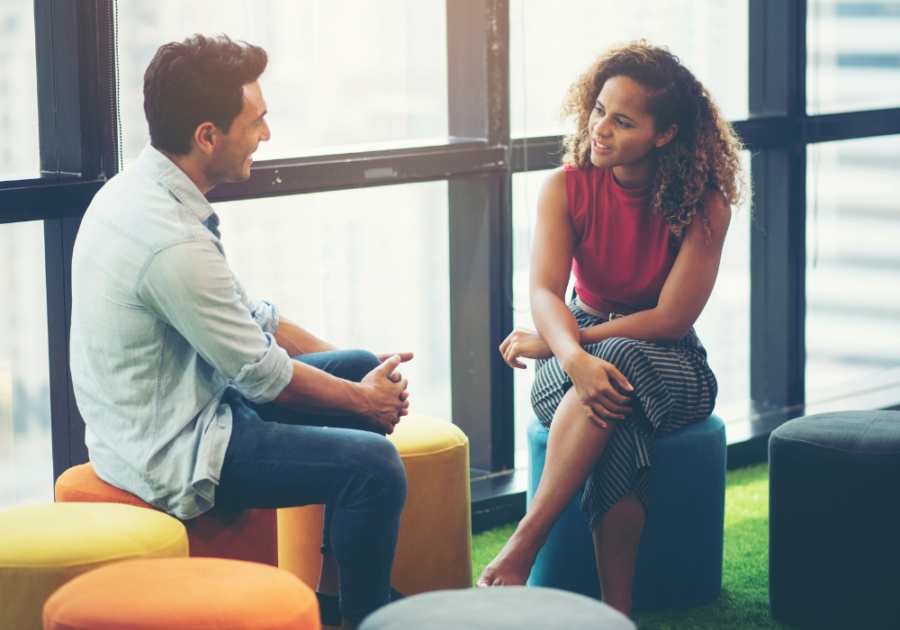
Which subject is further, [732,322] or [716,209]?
[732,322]

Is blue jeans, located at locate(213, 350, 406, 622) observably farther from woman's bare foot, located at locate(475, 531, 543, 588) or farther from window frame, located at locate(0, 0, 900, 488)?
window frame, located at locate(0, 0, 900, 488)

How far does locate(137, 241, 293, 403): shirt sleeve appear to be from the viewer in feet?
5.66

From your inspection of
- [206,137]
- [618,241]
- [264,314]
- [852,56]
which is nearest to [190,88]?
[206,137]

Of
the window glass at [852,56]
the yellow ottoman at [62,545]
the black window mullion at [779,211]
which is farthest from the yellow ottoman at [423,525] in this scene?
the window glass at [852,56]

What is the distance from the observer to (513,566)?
82.9 inches

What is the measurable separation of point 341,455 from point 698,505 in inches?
36.2

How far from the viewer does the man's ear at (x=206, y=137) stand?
1853mm

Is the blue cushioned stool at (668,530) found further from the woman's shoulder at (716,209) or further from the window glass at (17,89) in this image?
the window glass at (17,89)

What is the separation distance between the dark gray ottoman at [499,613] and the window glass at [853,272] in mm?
2847

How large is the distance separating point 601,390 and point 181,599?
3.21ft

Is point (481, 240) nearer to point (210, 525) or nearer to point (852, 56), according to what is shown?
point (210, 525)

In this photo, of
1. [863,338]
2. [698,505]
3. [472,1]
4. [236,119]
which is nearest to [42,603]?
[236,119]

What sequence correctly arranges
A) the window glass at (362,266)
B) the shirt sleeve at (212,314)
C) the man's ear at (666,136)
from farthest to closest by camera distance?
the window glass at (362,266) → the man's ear at (666,136) → the shirt sleeve at (212,314)

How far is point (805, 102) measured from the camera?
374 cm
